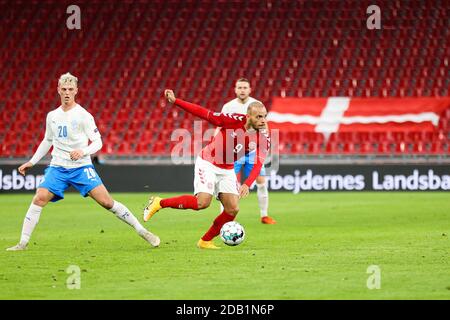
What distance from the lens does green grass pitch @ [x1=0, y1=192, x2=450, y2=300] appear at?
7.87m

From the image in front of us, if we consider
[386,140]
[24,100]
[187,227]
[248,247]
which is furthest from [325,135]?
[248,247]

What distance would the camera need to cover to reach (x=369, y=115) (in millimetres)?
22812

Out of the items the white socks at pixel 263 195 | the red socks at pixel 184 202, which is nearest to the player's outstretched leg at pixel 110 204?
the red socks at pixel 184 202

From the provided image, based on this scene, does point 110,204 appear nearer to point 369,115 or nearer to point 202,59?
point 369,115

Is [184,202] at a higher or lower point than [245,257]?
higher

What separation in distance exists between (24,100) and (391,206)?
429 inches

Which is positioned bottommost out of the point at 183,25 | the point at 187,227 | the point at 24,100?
the point at 187,227

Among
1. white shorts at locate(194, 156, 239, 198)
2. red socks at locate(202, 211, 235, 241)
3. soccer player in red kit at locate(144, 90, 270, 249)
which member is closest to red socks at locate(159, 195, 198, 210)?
soccer player in red kit at locate(144, 90, 270, 249)

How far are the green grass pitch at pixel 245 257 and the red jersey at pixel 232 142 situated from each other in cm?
96

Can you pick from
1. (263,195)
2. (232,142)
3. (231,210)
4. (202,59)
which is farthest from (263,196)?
(202,59)

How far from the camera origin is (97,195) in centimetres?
1033

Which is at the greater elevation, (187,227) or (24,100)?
(24,100)

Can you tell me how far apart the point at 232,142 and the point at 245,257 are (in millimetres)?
1320
